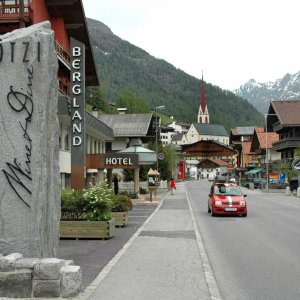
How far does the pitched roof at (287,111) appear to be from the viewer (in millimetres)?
73938

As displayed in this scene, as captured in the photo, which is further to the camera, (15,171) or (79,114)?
(79,114)

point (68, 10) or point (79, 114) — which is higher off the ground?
point (68, 10)

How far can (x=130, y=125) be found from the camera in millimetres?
68438

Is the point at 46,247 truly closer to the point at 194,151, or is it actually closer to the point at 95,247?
the point at 95,247

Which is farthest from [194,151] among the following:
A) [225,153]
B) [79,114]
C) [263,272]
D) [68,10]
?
[263,272]

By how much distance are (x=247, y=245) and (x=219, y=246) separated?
32.0 inches

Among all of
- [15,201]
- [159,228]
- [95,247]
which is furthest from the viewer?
[159,228]

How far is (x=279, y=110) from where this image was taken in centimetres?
7700

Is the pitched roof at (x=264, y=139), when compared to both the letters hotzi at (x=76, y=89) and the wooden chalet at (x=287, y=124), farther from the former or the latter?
the letters hotzi at (x=76, y=89)

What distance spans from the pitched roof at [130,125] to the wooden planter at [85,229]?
166ft

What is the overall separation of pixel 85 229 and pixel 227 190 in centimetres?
1290

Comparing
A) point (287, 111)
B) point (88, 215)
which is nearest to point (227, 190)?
point (88, 215)

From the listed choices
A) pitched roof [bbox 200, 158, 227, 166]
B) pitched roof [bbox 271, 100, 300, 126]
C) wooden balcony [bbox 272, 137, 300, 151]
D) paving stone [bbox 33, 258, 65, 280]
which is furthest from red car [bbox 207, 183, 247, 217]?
pitched roof [bbox 200, 158, 227, 166]

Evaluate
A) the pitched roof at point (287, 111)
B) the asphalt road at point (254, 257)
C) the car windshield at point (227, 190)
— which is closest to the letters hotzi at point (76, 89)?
the asphalt road at point (254, 257)
